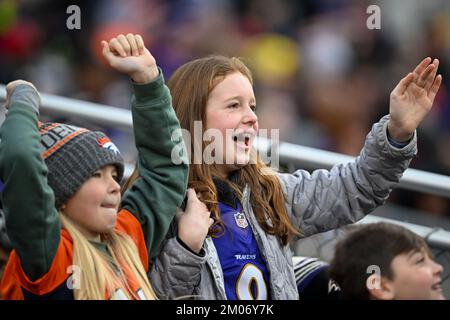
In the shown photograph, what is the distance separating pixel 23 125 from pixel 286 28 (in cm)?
542

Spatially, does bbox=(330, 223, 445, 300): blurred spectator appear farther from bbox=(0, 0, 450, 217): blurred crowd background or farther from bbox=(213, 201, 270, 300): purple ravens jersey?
bbox=(0, 0, 450, 217): blurred crowd background

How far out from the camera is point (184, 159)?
3.30m

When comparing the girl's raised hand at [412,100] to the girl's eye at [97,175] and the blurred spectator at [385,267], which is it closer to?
the blurred spectator at [385,267]

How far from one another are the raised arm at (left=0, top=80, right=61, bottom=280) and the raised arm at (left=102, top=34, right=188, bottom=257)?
1.35 feet

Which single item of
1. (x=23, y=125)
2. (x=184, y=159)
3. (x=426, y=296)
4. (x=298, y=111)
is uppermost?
(x=23, y=125)

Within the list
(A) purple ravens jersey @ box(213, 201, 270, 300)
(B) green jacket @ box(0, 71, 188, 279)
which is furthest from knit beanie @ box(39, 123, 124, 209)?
(A) purple ravens jersey @ box(213, 201, 270, 300)

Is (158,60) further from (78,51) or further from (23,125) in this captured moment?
(23,125)

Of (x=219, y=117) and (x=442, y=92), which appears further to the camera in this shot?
(x=442, y=92)

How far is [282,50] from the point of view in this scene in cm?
789

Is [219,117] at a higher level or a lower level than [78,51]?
higher

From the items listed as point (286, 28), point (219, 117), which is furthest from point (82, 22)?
point (219, 117)

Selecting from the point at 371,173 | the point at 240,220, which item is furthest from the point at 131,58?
the point at 371,173
